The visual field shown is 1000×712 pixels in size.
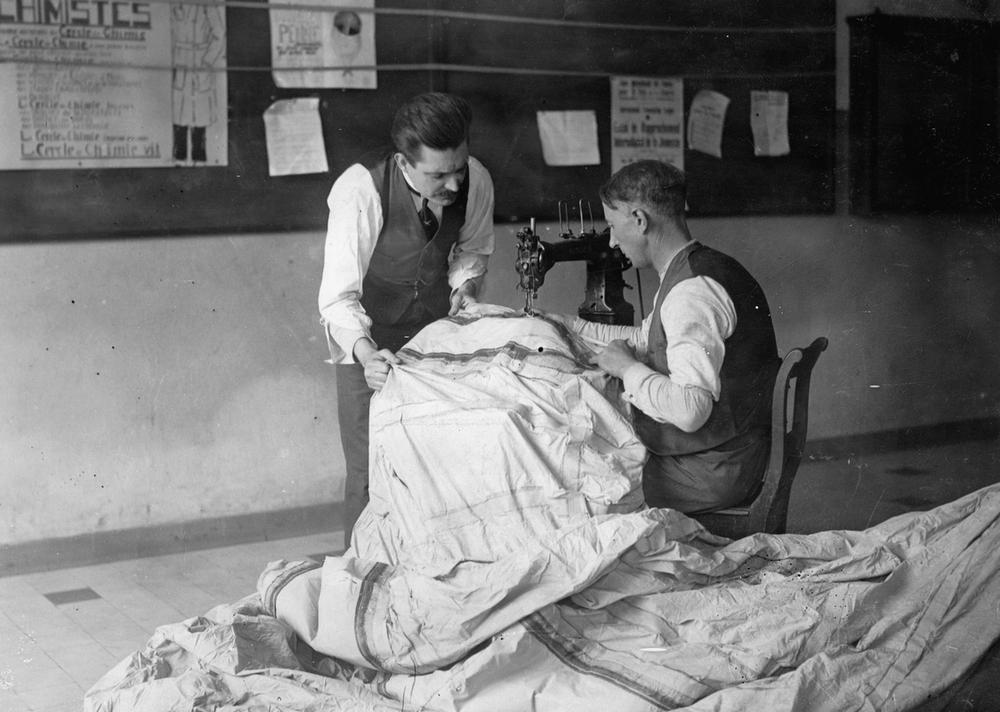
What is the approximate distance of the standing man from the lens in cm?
281

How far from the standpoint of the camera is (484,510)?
92.2 inches

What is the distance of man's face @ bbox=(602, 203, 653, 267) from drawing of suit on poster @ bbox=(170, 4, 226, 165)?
120 centimetres

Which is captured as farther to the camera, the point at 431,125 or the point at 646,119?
the point at 646,119

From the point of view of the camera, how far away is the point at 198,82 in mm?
2982

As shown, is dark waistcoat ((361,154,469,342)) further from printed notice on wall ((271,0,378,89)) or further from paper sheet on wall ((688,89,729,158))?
paper sheet on wall ((688,89,729,158))

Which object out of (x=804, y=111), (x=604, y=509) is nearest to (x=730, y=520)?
(x=604, y=509)

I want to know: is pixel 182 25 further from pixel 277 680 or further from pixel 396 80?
pixel 277 680

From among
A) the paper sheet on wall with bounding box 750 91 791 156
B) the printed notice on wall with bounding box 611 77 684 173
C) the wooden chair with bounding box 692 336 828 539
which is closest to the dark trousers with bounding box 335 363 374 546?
the wooden chair with bounding box 692 336 828 539

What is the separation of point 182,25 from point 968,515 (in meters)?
2.35

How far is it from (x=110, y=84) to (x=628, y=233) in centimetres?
141

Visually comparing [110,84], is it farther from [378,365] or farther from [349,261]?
[378,365]

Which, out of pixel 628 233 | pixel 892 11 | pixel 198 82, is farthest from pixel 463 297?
pixel 892 11

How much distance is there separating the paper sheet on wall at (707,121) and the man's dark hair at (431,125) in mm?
1030

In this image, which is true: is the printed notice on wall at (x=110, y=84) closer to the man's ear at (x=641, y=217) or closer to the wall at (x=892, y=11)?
the man's ear at (x=641, y=217)
